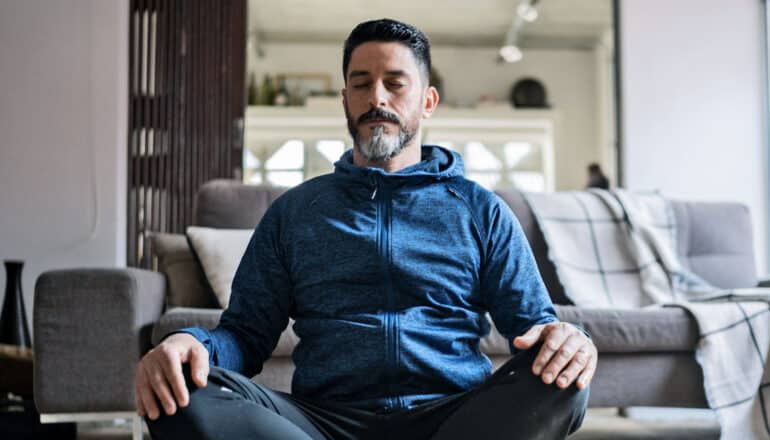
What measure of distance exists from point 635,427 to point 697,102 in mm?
2013

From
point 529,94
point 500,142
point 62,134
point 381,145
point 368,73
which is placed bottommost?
point 381,145

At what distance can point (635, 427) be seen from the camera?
3.28 metres

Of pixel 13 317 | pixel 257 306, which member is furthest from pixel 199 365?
pixel 13 317

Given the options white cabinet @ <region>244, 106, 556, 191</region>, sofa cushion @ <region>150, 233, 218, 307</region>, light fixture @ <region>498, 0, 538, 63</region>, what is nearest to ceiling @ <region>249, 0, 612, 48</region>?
light fixture @ <region>498, 0, 538, 63</region>

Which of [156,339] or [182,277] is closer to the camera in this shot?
[156,339]

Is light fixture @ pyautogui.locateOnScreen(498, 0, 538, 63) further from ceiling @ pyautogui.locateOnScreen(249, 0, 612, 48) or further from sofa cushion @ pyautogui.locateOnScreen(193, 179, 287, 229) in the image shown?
sofa cushion @ pyautogui.locateOnScreen(193, 179, 287, 229)

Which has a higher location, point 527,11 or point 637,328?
point 527,11

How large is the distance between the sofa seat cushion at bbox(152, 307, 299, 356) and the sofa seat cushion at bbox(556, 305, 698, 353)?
2.55ft

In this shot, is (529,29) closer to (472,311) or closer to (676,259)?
(676,259)

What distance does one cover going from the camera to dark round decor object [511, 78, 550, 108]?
947 cm

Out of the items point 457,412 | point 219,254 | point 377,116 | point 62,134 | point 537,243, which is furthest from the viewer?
point 62,134

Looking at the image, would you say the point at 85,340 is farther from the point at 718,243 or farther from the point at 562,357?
the point at 718,243

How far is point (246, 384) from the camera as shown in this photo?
49.1 inches

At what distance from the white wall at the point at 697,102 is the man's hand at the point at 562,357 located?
11.8 ft
